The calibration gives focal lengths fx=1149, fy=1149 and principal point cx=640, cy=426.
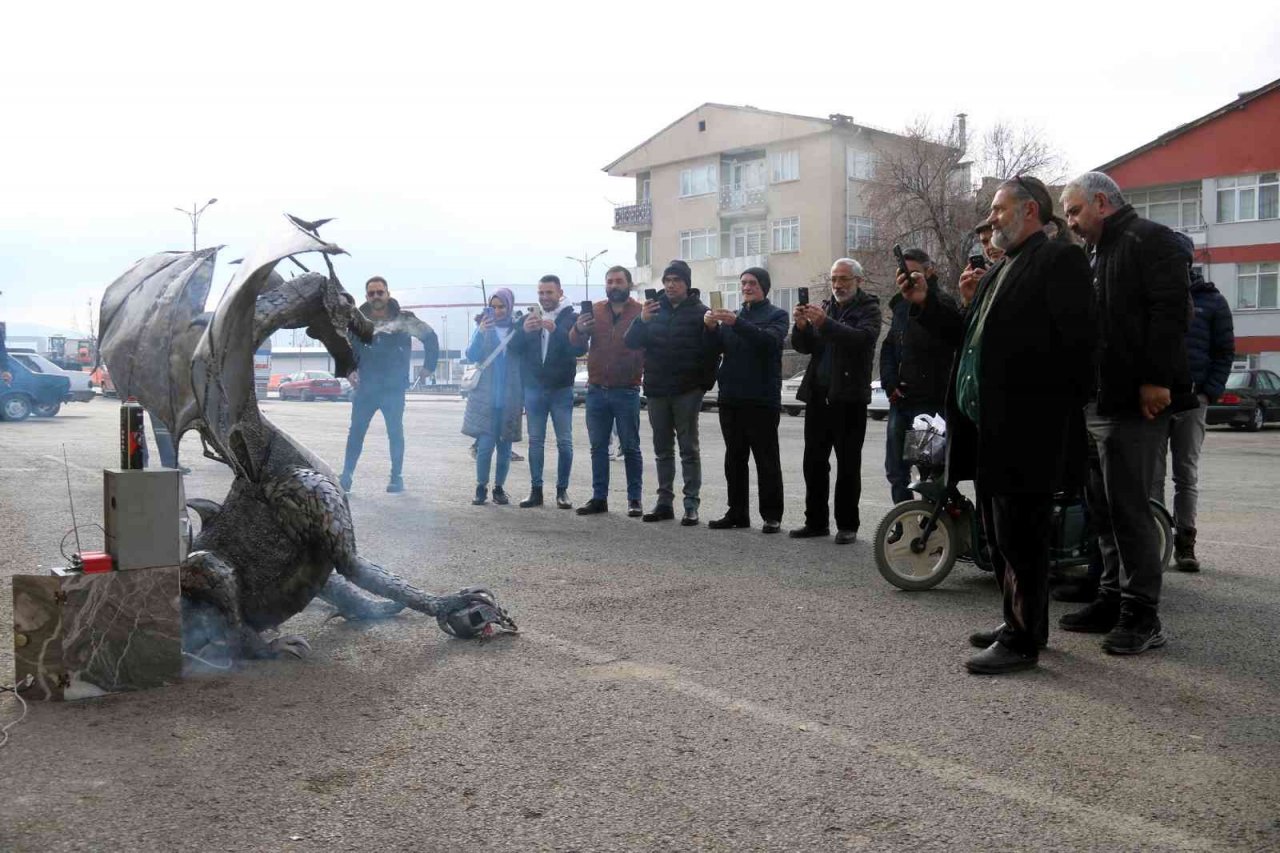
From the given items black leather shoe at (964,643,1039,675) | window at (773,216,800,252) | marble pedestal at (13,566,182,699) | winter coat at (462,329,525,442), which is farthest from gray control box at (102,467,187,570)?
window at (773,216,800,252)

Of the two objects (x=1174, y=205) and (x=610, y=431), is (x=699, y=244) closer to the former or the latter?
(x=1174, y=205)

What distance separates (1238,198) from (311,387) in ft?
129


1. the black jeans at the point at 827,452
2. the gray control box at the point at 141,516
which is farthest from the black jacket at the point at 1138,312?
the gray control box at the point at 141,516

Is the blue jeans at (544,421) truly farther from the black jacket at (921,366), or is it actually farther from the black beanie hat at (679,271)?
the black jacket at (921,366)

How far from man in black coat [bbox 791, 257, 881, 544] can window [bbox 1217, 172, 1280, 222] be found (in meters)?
37.8

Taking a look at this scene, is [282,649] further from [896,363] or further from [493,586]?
[896,363]

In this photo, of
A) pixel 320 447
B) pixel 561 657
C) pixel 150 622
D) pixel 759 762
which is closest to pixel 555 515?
pixel 561 657

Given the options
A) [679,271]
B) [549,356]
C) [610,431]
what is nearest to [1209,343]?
[679,271]

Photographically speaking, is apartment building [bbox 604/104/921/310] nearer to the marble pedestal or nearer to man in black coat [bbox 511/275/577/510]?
man in black coat [bbox 511/275/577/510]

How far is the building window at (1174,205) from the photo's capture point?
138 feet

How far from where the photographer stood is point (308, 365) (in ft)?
247

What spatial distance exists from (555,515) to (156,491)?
556 centimetres

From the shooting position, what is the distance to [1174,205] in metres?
42.8

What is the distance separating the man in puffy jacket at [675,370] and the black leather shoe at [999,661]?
4.49 m
